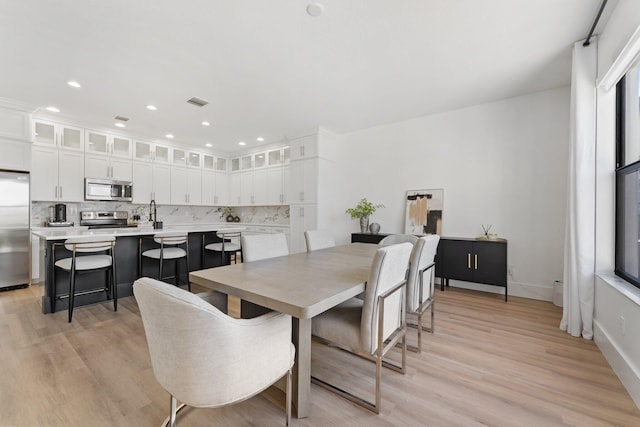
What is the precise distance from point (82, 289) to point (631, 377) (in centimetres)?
498

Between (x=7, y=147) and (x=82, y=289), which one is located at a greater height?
(x=7, y=147)

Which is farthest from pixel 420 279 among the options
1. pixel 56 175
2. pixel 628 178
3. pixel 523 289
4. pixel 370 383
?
pixel 56 175

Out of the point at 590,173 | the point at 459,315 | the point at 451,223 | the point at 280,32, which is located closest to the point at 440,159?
the point at 451,223

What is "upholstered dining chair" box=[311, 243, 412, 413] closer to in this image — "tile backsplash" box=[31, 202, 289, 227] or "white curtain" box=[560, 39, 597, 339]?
"white curtain" box=[560, 39, 597, 339]

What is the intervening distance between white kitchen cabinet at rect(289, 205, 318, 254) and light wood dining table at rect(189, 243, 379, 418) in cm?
311

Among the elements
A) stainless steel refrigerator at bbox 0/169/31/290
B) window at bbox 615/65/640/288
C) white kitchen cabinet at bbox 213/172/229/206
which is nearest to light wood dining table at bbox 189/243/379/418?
window at bbox 615/65/640/288

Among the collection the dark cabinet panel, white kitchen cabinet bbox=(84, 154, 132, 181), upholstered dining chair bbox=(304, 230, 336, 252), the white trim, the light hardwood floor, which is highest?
the white trim

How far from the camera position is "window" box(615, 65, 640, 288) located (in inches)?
79.1

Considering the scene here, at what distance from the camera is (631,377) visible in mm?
1665

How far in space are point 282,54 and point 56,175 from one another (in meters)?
4.43

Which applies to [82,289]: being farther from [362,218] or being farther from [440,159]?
[440,159]

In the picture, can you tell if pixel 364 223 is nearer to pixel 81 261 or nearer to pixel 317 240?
pixel 317 240

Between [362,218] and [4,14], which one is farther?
[362,218]

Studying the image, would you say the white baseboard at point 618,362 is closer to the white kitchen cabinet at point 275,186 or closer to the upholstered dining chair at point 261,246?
the upholstered dining chair at point 261,246
